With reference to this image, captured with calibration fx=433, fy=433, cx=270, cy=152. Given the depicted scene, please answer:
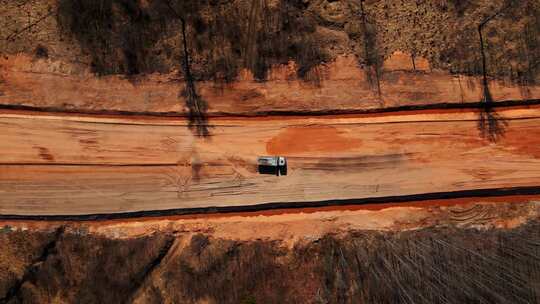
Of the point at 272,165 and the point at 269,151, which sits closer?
the point at 272,165

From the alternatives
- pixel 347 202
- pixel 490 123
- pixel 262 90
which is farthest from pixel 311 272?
pixel 490 123

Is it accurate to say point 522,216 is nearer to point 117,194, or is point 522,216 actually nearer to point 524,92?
point 524,92

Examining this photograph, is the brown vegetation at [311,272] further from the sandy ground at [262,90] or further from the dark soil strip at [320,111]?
the sandy ground at [262,90]

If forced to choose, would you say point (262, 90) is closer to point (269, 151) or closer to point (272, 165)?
point (269, 151)

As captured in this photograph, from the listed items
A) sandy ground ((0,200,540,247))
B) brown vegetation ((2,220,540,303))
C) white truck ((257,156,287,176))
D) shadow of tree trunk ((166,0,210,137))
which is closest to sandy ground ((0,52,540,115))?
shadow of tree trunk ((166,0,210,137))

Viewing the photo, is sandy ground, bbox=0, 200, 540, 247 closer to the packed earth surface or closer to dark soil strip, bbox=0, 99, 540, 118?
the packed earth surface

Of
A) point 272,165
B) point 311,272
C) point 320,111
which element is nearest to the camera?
point 311,272

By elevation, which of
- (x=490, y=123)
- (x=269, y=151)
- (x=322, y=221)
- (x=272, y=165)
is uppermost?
(x=490, y=123)
